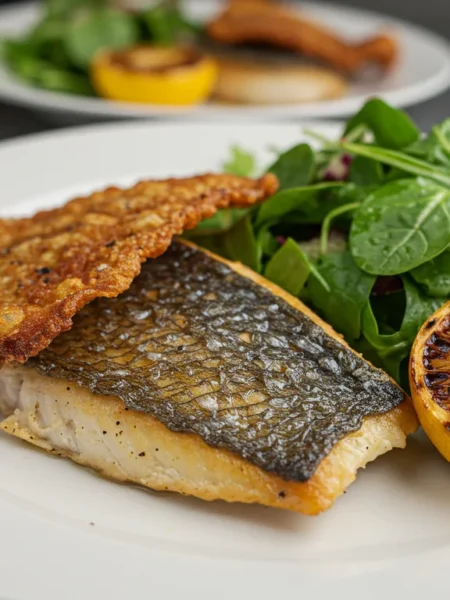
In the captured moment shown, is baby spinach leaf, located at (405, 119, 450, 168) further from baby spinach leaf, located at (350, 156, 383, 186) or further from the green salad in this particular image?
baby spinach leaf, located at (350, 156, 383, 186)

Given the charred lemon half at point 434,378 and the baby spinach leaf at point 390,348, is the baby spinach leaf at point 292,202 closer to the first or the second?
the baby spinach leaf at point 390,348

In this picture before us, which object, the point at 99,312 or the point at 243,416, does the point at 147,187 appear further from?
the point at 243,416

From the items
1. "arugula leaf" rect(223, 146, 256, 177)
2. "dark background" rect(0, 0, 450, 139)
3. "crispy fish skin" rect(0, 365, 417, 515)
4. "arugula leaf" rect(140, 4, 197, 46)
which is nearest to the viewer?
"crispy fish skin" rect(0, 365, 417, 515)

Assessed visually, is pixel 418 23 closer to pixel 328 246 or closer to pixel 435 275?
pixel 328 246

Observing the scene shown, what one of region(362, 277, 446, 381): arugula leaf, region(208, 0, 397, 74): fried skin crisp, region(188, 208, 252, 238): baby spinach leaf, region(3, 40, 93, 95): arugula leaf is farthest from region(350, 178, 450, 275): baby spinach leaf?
region(3, 40, 93, 95): arugula leaf

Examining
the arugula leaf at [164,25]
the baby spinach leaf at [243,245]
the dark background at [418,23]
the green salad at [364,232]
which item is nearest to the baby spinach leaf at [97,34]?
the arugula leaf at [164,25]

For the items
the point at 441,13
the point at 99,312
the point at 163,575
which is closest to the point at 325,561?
the point at 163,575
